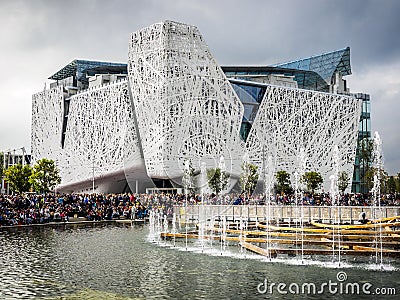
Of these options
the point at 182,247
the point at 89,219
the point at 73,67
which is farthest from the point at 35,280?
the point at 73,67

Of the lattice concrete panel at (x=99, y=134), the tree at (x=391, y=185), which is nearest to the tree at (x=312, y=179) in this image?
the lattice concrete panel at (x=99, y=134)

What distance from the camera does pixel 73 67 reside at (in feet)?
297

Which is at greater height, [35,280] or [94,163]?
[94,163]

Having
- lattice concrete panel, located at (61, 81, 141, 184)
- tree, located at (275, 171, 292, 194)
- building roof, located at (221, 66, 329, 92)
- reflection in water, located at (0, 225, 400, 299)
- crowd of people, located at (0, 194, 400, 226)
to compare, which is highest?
building roof, located at (221, 66, 329, 92)

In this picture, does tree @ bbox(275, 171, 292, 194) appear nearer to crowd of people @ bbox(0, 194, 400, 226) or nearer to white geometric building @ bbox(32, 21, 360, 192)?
white geometric building @ bbox(32, 21, 360, 192)

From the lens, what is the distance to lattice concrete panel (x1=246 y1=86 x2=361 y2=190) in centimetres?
6159

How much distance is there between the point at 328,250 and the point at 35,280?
32.0 ft

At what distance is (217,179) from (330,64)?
146 ft

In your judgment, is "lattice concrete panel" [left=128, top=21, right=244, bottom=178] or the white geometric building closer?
"lattice concrete panel" [left=128, top=21, right=244, bottom=178]

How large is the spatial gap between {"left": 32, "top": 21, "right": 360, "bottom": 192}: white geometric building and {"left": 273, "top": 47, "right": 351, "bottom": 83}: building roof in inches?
933

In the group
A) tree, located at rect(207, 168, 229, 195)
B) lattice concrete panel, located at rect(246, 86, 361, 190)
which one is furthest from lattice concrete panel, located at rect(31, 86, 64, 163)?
lattice concrete panel, located at rect(246, 86, 361, 190)

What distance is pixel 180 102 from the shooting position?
54.1 m

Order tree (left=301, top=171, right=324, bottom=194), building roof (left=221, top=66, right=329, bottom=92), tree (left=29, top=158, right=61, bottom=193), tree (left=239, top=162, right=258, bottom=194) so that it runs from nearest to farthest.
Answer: tree (left=239, top=162, right=258, bottom=194)
tree (left=301, top=171, right=324, bottom=194)
tree (left=29, top=158, right=61, bottom=193)
building roof (left=221, top=66, right=329, bottom=92)

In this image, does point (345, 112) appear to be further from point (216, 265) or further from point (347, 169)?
point (216, 265)
